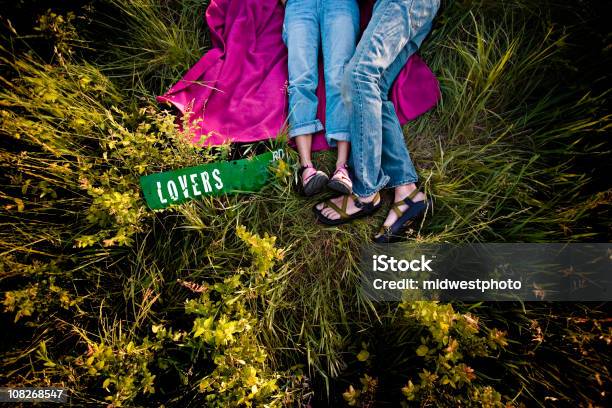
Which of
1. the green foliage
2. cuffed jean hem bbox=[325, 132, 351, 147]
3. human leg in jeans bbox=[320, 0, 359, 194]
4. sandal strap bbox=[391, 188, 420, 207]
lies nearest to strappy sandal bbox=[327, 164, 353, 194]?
human leg in jeans bbox=[320, 0, 359, 194]

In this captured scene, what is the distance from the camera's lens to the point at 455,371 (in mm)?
1604

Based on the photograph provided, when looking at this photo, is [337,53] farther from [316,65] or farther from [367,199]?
[367,199]

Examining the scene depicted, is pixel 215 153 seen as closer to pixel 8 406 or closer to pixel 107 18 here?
pixel 107 18

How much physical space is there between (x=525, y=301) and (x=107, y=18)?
3.34m

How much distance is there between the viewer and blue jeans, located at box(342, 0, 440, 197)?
2.02 m

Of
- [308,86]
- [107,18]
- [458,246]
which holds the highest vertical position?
[107,18]

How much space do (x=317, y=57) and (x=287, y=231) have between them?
1.20m

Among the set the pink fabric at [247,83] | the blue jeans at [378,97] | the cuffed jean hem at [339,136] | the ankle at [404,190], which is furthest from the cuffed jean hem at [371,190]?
the pink fabric at [247,83]

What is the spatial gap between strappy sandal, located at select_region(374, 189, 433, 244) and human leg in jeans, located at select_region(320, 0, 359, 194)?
382mm

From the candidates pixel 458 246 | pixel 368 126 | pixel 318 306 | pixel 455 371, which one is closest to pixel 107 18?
pixel 368 126

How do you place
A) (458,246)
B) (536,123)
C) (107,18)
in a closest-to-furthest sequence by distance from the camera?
1. (458,246)
2. (536,123)
3. (107,18)

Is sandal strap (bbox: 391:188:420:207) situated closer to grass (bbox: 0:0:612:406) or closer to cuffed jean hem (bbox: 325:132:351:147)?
grass (bbox: 0:0:612:406)

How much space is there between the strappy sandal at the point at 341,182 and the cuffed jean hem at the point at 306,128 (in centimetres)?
31

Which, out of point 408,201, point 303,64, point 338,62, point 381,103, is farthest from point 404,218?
point 303,64
